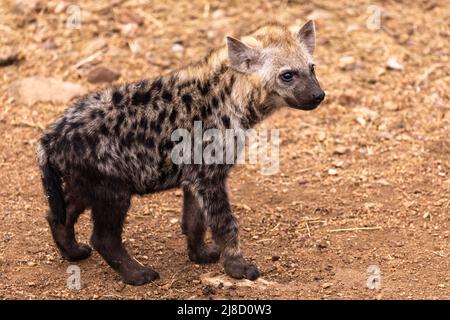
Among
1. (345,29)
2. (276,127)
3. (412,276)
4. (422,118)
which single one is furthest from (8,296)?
(345,29)

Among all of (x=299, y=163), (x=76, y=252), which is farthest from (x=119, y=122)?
(x=299, y=163)

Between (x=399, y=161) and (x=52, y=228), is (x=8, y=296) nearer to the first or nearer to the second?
(x=52, y=228)

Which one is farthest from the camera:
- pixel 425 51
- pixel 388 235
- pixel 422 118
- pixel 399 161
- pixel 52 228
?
pixel 425 51

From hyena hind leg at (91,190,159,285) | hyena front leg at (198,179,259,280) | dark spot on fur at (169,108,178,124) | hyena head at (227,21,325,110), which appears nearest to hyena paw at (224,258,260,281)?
hyena front leg at (198,179,259,280)

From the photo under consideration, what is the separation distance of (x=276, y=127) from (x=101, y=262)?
272 centimetres

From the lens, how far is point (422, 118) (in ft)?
25.8

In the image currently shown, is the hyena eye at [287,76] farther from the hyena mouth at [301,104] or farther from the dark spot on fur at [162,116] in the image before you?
the dark spot on fur at [162,116]

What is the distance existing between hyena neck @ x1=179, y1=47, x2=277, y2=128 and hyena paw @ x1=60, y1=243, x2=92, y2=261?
1345mm

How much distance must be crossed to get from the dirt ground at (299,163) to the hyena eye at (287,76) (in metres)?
1.23

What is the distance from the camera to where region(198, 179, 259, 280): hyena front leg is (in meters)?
5.40

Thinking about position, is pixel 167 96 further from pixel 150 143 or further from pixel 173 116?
pixel 150 143

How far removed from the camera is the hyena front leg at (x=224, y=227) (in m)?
5.40

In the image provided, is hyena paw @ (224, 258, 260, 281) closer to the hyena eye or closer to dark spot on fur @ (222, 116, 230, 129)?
dark spot on fur @ (222, 116, 230, 129)

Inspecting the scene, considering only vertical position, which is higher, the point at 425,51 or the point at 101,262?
the point at 425,51
